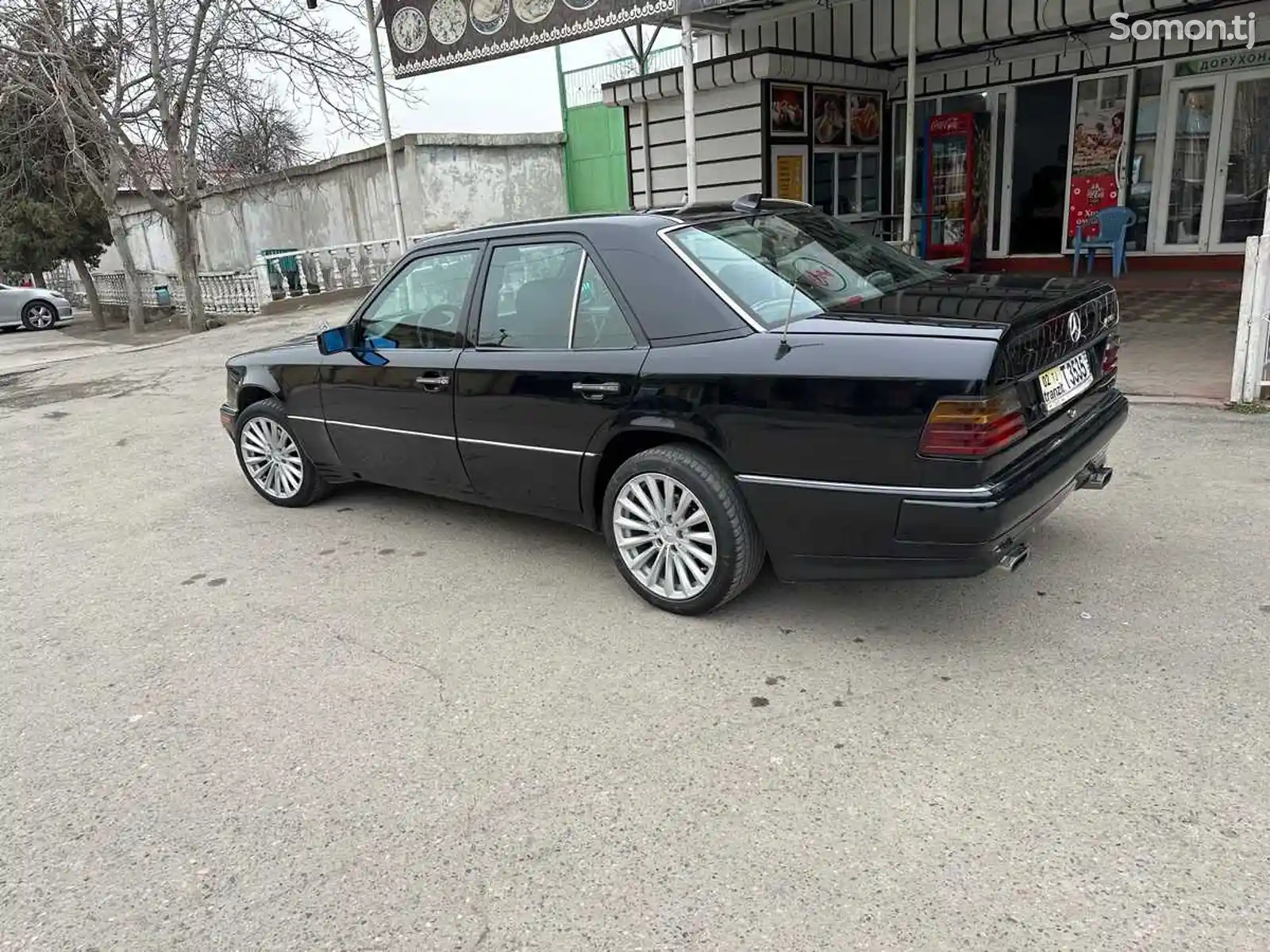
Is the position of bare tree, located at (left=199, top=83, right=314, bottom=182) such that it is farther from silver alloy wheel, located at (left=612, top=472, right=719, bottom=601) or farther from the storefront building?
silver alloy wheel, located at (left=612, top=472, right=719, bottom=601)

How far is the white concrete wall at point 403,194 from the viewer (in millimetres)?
19391

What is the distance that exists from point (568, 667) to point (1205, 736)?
2138mm

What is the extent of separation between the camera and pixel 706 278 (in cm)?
364

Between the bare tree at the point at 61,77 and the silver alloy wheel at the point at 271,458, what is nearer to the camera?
the silver alloy wheel at the point at 271,458

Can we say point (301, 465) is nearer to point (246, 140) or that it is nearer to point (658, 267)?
point (658, 267)

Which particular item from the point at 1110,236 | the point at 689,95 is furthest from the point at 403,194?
the point at 1110,236

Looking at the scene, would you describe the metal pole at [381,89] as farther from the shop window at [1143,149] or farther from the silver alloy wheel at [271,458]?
the shop window at [1143,149]

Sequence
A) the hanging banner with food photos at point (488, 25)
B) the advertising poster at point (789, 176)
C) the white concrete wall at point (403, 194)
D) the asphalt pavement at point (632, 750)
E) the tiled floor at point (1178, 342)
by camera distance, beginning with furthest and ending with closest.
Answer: the white concrete wall at point (403, 194) → the advertising poster at point (789, 176) → the hanging banner with food photos at point (488, 25) → the tiled floor at point (1178, 342) → the asphalt pavement at point (632, 750)

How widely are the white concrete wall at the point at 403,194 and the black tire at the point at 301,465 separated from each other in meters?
14.4

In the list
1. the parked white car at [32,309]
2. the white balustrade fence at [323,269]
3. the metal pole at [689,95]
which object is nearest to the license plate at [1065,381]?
the metal pole at [689,95]

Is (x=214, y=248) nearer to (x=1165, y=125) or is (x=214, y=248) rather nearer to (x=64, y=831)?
(x=1165, y=125)

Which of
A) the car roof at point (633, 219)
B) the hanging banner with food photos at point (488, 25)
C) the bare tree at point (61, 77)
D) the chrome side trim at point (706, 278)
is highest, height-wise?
the bare tree at point (61, 77)

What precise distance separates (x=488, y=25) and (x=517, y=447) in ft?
22.1

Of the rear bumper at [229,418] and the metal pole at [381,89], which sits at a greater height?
the metal pole at [381,89]
